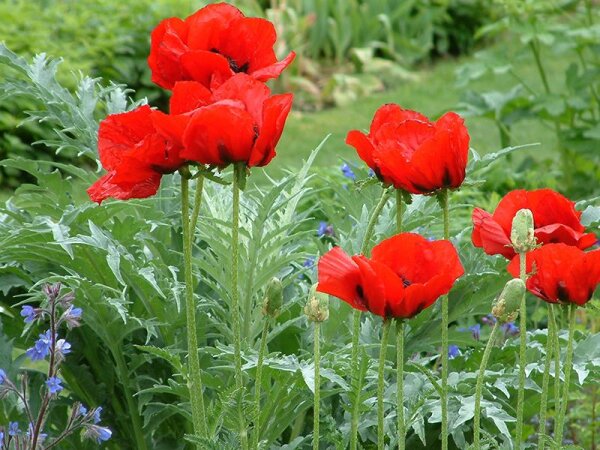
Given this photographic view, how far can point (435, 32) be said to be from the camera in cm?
852

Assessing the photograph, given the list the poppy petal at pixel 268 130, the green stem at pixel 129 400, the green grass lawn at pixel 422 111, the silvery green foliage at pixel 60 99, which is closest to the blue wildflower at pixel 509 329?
the green stem at pixel 129 400

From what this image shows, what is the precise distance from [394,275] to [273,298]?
19cm

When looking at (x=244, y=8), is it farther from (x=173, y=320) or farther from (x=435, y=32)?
(x=173, y=320)

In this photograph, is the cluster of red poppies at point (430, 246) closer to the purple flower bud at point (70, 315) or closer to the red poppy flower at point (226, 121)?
the red poppy flower at point (226, 121)

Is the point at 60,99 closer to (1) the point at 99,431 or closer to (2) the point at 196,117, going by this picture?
(1) the point at 99,431

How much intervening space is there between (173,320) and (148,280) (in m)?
0.23

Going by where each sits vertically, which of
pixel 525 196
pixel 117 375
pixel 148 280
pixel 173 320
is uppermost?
pixel 525 196

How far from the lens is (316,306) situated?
5.08 feet

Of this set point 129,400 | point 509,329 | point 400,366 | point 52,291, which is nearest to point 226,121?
point 400,366

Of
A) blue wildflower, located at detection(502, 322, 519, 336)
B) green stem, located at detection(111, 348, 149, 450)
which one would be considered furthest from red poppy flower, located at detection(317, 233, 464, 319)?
blue wildflower, located at detection(502, 322, 519, 336)

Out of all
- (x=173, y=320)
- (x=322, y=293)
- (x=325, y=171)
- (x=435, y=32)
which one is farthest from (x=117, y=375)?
(x=435, y=32)

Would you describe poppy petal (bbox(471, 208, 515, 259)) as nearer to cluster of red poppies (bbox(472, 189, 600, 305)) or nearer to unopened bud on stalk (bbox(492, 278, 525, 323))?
cluster of red poppies (bbox(472, 189, 600, 305))

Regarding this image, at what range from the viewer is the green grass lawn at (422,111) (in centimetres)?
642

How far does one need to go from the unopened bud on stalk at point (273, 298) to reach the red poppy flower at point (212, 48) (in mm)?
325
